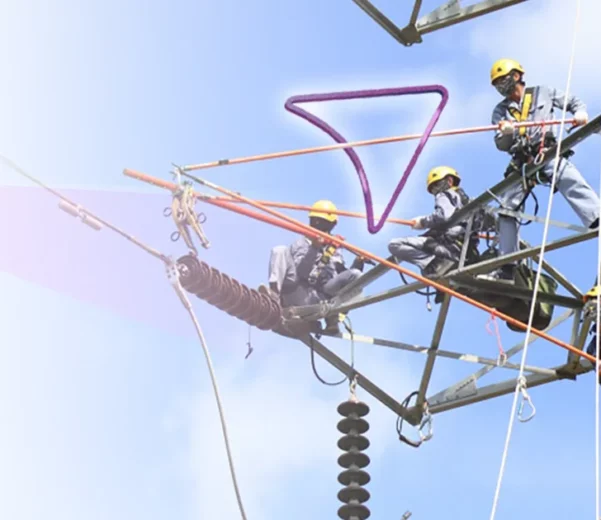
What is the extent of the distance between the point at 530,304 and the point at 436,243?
1318 mm

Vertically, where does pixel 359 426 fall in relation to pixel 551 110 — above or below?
below

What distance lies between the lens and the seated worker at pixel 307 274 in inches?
664

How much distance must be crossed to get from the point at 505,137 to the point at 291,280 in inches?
123

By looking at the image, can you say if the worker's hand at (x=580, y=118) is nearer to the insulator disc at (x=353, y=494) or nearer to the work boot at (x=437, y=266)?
the work boot at (x=437, y=266)

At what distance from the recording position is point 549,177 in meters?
15.7

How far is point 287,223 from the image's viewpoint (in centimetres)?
1503

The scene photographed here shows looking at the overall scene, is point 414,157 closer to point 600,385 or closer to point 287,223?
point 287,223

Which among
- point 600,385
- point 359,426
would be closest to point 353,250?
point 359,426

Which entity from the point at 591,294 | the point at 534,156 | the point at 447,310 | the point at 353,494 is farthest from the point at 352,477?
the point at 534,156

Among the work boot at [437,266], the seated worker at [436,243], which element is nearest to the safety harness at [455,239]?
the seated worker at [436,243]

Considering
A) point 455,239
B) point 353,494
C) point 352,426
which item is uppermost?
point 455,239

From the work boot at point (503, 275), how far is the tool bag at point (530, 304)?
11 cm

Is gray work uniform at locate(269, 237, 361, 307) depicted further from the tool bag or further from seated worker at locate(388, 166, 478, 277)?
the tool bag
